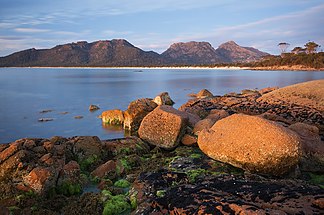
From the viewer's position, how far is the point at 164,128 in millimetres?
10594

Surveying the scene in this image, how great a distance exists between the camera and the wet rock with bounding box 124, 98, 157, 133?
49.2 feet

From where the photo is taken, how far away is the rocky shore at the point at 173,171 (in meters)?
5.25

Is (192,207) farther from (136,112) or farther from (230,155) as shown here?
(136,112)

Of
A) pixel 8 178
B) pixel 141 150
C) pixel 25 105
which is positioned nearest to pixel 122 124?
pixel 141 150

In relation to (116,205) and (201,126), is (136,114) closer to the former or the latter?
(201,126)

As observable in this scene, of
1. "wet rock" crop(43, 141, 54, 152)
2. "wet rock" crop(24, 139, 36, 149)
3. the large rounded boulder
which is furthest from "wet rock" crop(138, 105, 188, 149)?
"wet rock" crop(24, 139, 36, 149)

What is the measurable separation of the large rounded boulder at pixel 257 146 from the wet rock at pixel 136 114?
7.21m

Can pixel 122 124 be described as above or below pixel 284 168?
below

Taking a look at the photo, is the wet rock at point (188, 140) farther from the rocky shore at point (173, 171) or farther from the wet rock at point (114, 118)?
the wet rock at point (114, 118)

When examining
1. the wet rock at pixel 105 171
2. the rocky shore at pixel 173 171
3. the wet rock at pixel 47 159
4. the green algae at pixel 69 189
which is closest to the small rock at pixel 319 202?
the rocky shore at pixel 173 171

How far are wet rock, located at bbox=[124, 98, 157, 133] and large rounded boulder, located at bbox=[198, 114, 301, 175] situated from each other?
7.21 m

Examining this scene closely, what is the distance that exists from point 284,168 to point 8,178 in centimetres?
716

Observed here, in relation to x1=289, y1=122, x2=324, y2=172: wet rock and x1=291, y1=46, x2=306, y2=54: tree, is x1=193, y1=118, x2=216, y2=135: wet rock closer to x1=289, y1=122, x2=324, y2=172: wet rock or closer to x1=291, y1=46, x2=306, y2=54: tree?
x1=289, y1=122, x2=324, y2=172: wet rock

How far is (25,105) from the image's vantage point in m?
25.7
